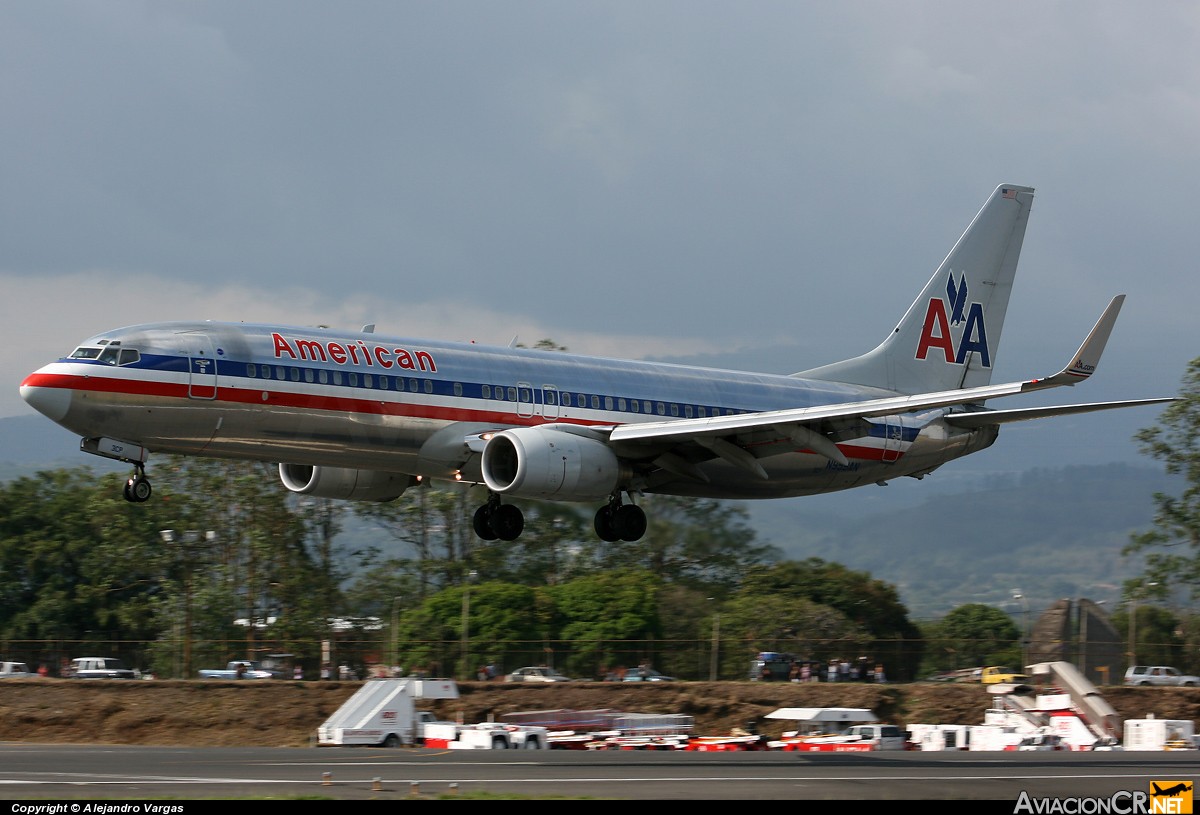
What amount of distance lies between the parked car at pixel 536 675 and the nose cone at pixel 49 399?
988 inches

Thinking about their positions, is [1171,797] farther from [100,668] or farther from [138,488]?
[100,668]

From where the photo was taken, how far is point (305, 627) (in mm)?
74438

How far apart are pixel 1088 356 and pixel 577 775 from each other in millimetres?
15821

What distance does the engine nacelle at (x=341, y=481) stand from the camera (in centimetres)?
3781

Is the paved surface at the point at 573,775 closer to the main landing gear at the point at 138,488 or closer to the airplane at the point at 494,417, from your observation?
the main landing gear at the point at 138,488

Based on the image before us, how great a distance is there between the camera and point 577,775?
26.2m

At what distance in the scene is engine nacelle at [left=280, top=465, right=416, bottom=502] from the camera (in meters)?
37.8

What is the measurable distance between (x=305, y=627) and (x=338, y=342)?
4404 cm

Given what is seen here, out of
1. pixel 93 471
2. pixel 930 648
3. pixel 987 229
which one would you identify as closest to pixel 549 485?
pixel 987 229

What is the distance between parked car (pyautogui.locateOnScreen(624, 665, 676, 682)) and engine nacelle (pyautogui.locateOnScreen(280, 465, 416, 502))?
17.4 meters

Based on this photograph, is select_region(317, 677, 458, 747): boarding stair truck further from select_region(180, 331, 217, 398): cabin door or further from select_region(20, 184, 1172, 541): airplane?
select_region(180, 331, 217, 398): cabin door

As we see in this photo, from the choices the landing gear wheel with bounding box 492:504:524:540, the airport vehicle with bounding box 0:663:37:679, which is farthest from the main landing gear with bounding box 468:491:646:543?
the airport vehicle with bounding box 0:663:37:679

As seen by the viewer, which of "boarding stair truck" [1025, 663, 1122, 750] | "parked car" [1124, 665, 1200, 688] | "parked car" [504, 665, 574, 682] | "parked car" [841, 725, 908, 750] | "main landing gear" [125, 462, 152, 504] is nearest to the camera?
"main landing gear" [125, 462, 152, 504]

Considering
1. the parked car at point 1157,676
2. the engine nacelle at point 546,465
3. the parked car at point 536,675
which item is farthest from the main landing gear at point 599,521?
the parked car at point 1157,676
